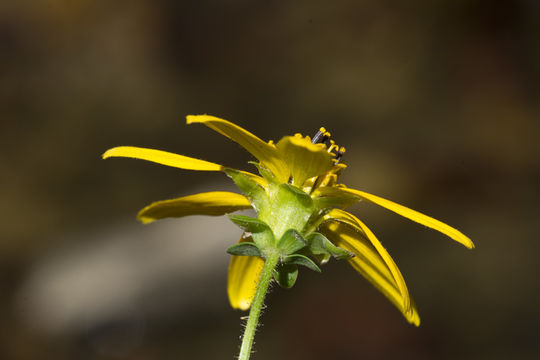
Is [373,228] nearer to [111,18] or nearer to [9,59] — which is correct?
[111,18]

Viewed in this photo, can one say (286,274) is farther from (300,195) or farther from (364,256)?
(364,256)

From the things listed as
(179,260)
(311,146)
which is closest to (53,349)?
(179,260)

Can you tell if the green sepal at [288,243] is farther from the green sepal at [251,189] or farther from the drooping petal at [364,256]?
the drooping petal at [364,256]

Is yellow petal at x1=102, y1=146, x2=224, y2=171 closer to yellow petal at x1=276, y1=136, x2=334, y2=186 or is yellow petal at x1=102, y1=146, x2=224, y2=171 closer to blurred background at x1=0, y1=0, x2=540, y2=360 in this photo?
yellow petal at x1=276, y1=136, x2=334, y2=186

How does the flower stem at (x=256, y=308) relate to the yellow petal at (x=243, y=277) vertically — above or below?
below

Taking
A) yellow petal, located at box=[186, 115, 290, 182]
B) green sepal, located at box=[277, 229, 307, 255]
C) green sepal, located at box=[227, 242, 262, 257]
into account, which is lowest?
green sepal, located at box=[227, 242, 262, 257]

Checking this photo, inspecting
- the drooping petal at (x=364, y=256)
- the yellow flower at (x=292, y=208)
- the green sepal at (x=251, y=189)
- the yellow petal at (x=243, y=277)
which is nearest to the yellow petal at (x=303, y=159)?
the yellow flower at (x=292, y=208)

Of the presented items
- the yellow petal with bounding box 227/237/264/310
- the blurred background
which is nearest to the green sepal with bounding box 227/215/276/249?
the yellow petal with bounding box 227/237/264/310
